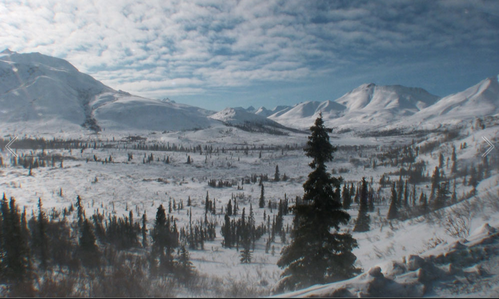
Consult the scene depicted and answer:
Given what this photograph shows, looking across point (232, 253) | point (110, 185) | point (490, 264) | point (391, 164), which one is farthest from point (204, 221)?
point (391, 164)

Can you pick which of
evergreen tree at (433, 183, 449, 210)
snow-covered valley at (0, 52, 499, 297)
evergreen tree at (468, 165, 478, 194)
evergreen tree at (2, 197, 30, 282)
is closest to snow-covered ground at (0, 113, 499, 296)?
snow-covered valley at (0, 52, 499, 297)

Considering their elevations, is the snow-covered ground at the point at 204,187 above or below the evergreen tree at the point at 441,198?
below

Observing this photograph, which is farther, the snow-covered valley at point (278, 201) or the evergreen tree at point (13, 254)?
the evergreen tree at point (13, 254)

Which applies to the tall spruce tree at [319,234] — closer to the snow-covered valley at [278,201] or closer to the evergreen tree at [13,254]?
the snow-covered valley at [278,201]

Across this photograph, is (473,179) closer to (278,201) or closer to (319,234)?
(278,201)

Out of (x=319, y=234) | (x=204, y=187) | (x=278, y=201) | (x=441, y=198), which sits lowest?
(x=278, y=201)

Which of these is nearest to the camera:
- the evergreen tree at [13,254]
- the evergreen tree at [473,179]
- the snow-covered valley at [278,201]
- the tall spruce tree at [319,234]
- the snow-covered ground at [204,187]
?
the snow-covered valley at [278,201]

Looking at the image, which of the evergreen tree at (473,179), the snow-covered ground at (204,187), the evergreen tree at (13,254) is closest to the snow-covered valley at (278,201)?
the snow-covered ground at (204,187)

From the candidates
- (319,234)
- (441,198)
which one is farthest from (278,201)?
(319,234)

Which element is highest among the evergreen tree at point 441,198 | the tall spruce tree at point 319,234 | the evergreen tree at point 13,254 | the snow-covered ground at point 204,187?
the tall spruce tree at point 319,234

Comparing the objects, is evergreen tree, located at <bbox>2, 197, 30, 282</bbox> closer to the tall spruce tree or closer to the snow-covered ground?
the snow-covered ground
